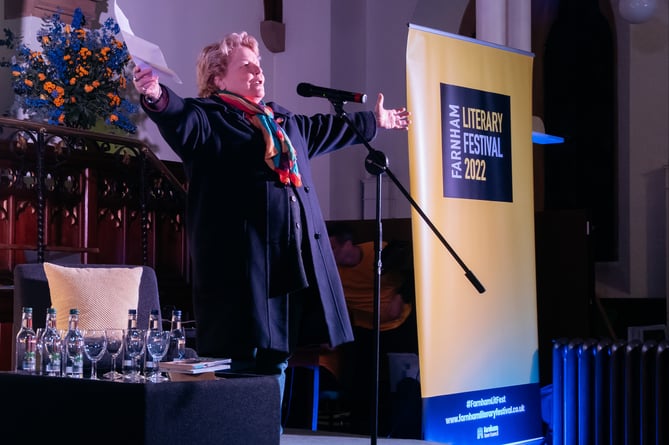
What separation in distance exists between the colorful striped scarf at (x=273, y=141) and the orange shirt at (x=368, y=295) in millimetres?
3011

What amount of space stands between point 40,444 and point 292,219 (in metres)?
0.95

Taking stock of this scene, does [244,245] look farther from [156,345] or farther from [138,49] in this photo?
[138,49]

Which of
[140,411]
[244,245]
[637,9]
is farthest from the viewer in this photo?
[637,9]

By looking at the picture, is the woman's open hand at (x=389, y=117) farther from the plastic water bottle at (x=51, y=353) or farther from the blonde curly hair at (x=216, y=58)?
the plastic water bottle at (x=51, y=353)

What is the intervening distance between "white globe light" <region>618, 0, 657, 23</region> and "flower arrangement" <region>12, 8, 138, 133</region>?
11.8ft

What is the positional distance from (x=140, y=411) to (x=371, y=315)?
12.1 feet

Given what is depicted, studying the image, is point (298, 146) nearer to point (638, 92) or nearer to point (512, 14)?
point (512, 14)

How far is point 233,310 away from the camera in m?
2.78

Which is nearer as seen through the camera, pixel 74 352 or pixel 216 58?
pixel 74 352

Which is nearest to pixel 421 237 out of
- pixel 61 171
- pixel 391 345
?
pixel 391 345

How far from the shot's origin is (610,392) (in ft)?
15.5

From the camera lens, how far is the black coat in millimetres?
2775

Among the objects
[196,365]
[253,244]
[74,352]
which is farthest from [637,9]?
[74,352]

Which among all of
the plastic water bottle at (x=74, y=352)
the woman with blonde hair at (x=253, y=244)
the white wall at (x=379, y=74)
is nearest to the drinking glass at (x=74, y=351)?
the plastic water bottle at (x=74, y=352)
